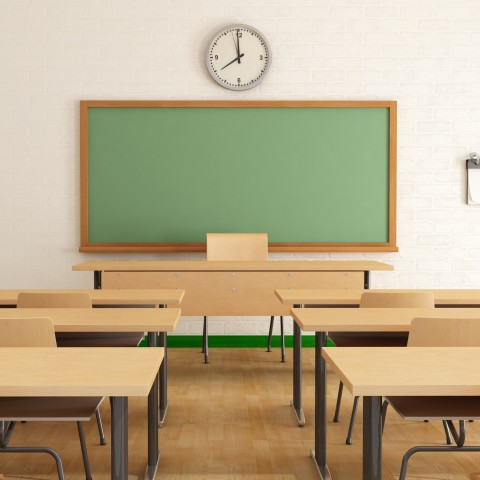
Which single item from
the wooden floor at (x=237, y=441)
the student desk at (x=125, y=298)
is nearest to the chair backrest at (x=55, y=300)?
the student desk at (x=125, y=298)

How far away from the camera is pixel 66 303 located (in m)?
2.74

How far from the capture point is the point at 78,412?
185 centimetres

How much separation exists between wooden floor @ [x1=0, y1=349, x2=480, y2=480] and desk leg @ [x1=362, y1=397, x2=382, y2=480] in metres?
1.00

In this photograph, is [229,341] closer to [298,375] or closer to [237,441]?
[298,375]

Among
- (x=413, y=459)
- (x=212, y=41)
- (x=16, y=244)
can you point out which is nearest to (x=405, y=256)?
(x=212, y=41)

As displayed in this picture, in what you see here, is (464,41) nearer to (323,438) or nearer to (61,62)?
(61,62)

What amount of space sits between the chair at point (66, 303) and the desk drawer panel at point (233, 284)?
46.3 inches

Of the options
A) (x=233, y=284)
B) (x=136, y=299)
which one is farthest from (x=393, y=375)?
(x=233, y=284)

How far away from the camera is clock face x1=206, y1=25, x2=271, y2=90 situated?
514cm

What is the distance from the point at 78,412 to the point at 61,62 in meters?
3.93

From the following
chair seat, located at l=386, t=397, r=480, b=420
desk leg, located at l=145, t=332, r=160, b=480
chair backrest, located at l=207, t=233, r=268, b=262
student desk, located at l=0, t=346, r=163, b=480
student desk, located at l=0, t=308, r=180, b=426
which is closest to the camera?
student desk, located at l=0, t=346, r=163, b=480

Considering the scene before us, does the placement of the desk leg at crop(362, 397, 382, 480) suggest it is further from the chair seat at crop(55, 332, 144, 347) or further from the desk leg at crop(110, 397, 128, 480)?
the chair seat at crop(55, 332, 144, 347)

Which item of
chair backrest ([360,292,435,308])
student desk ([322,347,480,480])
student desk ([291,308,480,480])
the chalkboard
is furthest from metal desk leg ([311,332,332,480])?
the chalkboard

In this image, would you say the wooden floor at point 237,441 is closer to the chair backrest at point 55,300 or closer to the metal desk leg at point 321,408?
the metal desk leg at point 321,408
